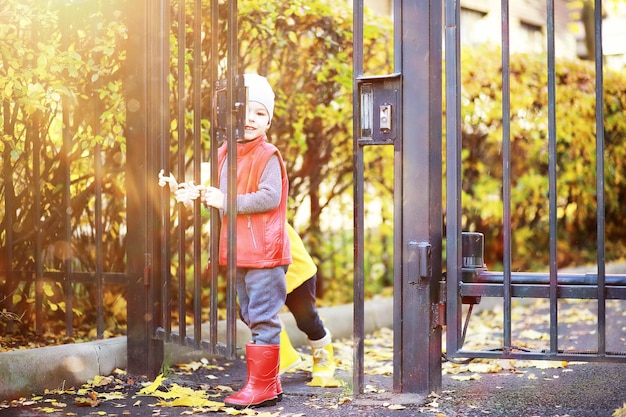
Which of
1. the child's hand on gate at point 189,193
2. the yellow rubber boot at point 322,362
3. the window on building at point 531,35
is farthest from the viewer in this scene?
the window on building at point 531,35

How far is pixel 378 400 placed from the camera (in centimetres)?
400

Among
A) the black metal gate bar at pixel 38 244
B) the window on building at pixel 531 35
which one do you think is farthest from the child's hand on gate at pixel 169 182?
the window on building at pixel 531 35

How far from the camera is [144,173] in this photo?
15.1ft

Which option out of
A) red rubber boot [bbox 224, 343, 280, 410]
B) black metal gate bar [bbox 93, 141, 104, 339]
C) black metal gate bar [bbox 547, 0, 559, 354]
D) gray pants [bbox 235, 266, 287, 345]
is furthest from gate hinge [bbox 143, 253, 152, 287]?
black metal gate bar [bbox 547, 0, 559, 354]

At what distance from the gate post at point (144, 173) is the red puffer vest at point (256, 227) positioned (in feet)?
2.08

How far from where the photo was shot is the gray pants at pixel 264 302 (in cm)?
406

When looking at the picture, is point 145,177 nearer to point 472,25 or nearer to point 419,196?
point 419,196

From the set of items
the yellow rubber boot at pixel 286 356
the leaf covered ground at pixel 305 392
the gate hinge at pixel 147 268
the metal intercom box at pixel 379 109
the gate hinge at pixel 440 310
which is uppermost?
the metal intercom box at pixel 379 109

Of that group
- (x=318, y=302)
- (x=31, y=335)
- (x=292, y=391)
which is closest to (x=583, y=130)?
(x=318, y=302)

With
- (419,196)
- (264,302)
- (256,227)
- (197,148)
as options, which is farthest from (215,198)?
(419,196)

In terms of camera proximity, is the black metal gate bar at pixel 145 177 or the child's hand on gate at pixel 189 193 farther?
the black metal gate bar at pixel 145 177

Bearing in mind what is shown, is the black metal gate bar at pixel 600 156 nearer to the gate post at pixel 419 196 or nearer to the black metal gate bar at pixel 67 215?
the gate post at pixel 419 196

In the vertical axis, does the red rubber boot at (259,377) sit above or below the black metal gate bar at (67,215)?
below

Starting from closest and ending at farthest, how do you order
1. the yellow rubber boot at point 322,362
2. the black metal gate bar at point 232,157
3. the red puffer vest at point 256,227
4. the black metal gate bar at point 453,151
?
the black metal gate bar at point 453,151 < the black metal gate bar at point 232,157 < the red puffer vest at point 256,227 < the yellow rubber boot at point 322,362
